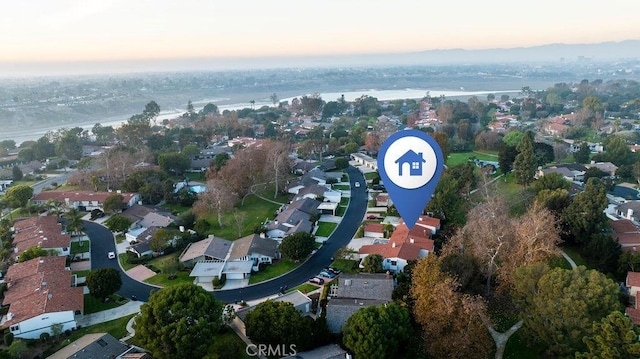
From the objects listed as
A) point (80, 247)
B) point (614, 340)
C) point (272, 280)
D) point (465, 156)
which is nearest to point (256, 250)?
point (272, 280)

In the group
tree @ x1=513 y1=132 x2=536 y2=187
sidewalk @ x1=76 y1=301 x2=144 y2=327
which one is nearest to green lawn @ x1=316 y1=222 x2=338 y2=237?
sidewalk @ x1=76 y1=301 x2=144 y2=327

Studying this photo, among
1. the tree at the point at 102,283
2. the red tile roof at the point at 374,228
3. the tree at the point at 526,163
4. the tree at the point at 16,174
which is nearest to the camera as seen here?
the tree at the point at 102,283

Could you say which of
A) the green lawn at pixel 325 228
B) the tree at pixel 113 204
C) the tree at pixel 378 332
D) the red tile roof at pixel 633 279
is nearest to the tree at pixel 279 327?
the tree at pixel 378 332

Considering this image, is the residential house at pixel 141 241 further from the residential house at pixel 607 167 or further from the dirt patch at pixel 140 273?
the residential house at pixel 607 167

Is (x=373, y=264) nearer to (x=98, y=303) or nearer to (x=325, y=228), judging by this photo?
(x=325, y=228)

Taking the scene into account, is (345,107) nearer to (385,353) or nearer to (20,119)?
(20,119)

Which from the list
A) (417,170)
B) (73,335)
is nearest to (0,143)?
(73,335)

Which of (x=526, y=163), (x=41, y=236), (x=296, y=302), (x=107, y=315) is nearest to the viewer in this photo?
(x=296, y=302)
